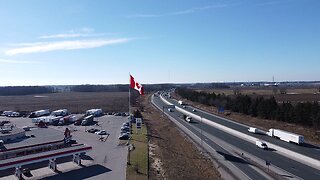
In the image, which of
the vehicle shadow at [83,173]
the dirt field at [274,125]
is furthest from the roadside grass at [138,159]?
the dirt field at [274,125]

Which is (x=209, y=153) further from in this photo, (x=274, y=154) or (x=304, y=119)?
(x=304, y=119)

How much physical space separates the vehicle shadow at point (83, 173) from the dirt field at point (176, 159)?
4.91 m

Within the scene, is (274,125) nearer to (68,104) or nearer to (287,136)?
(287,136)

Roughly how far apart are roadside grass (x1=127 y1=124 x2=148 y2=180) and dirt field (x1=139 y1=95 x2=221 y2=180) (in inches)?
25.2

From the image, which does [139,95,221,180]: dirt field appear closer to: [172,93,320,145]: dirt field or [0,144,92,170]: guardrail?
[0,144,92,170]: guardrail

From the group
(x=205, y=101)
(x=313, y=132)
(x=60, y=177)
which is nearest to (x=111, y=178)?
(x=60, y=177)

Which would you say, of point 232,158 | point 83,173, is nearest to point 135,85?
point 83,173

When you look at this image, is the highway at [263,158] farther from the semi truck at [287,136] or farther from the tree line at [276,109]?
the tree line at [276,109]

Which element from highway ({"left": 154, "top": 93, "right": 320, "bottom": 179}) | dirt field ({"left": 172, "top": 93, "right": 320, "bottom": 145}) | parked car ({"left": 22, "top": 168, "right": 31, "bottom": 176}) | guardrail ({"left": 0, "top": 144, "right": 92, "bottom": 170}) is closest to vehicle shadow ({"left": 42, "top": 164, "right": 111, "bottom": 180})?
parked car ({"left": 22, "top": 168, "right": 31, "bottom": 176})

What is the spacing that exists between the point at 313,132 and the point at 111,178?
37542mm

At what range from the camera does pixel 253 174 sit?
105 ft

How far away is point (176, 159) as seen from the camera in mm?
37625

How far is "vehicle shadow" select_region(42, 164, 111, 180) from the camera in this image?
30.5 metres

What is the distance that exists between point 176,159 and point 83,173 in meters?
11.0
